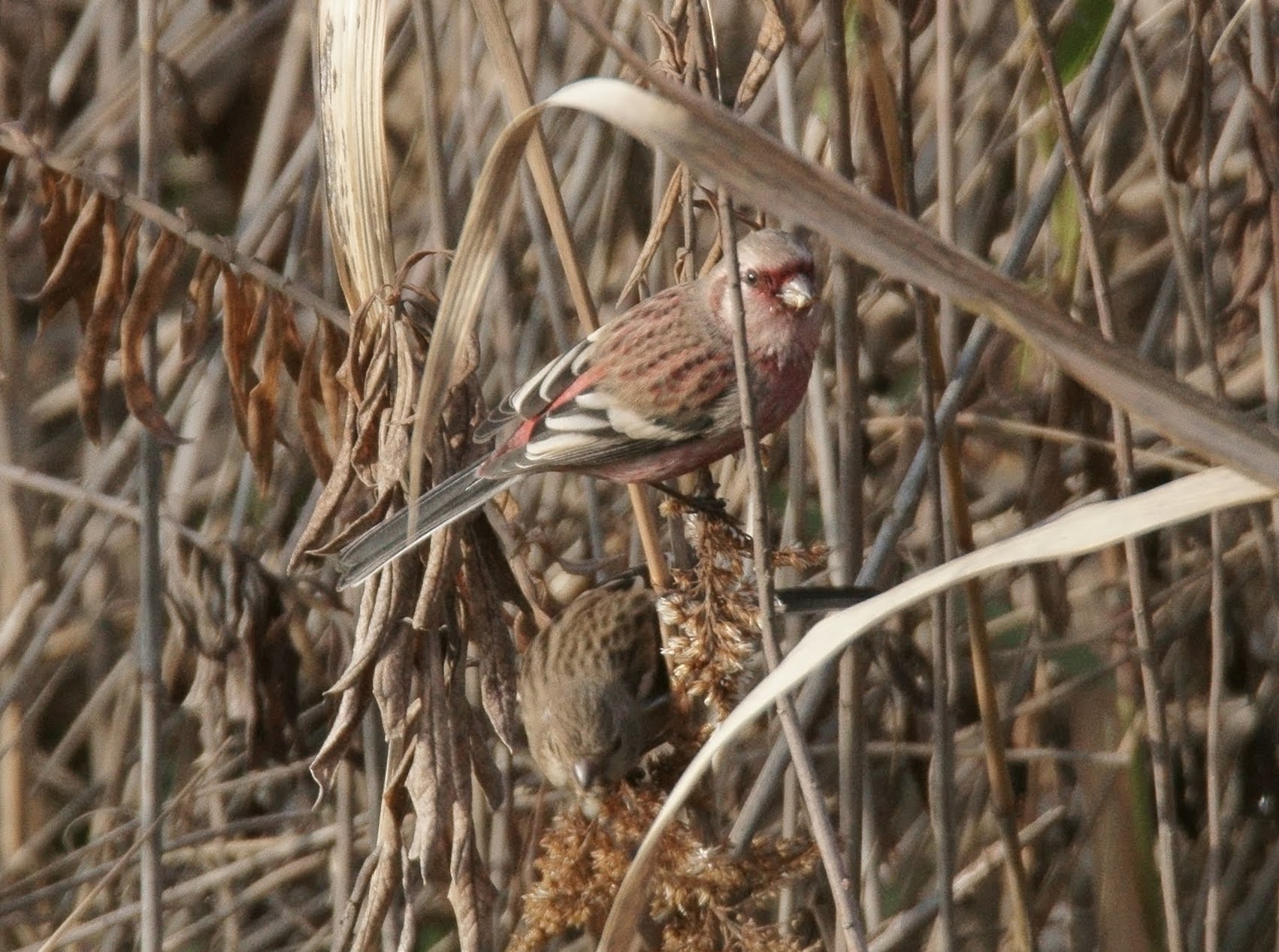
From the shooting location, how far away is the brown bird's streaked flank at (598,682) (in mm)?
3033

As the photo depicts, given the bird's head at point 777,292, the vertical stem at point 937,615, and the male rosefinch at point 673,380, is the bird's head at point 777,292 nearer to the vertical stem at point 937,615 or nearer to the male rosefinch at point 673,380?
the male rosefinch at point 673,380

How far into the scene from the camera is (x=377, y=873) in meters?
2.42

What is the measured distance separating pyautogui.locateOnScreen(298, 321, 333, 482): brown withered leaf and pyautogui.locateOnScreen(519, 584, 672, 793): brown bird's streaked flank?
650mm

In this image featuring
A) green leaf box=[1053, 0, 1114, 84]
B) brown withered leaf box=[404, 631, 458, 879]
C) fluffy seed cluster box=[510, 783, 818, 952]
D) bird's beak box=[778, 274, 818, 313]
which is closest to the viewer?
fluffy seed cluster box=[510, 783, 818, 952]

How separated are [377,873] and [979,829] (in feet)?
7.45

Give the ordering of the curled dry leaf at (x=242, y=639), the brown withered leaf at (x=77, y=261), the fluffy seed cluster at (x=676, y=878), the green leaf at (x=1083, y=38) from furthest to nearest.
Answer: the curled dry leaf at (x=242, y=639) < the green leaf at (x=1083, y=38) < the brown withered leaf at (x=77, y=261) < the fluffy seed cluster at (x=676, y=878)

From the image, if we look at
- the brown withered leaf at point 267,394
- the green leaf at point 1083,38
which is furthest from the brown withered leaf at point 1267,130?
the brown withered leaf at point 267,394

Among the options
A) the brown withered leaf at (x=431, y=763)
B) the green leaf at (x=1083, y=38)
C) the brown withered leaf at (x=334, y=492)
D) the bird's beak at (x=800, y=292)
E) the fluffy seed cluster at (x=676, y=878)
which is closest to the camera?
the fluffy seed cluster at (x=676, y=878)

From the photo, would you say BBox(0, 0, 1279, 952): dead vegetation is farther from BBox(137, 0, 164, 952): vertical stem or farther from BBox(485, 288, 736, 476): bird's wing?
BBox(485, 288, 736, 476): bird's wing

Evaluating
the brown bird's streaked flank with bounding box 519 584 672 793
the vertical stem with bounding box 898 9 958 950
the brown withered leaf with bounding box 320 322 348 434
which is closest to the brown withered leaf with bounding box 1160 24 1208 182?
the vertical stem with bounding box 898 9 958 950

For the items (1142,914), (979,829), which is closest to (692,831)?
(1142,914)

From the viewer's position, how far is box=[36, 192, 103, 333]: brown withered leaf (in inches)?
108

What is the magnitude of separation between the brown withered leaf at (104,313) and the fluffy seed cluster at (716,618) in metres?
1.25

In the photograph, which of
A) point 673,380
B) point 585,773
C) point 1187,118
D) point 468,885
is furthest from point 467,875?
point 1187,118
